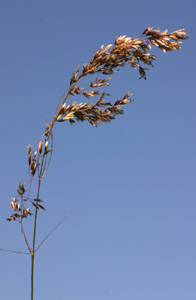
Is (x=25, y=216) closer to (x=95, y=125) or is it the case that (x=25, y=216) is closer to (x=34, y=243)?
(x=34, y=243)

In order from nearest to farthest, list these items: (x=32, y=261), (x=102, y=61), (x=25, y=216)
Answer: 1. (x=32, y=261)
2. (x=25, y=216)
3. (x=102, y=61)

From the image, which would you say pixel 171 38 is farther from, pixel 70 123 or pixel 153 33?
pixel 70 123

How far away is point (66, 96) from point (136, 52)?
2.45 feet

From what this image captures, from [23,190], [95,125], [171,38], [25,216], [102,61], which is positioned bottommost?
[25,216]

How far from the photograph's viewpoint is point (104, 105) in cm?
331

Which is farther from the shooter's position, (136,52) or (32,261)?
(136,52)

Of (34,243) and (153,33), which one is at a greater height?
(153,33)

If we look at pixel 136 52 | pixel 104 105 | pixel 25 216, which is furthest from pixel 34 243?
pixel 136 52

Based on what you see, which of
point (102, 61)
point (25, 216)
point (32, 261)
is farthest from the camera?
point (102, 61)

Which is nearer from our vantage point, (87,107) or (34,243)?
(34,243)

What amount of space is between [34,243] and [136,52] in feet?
6.13

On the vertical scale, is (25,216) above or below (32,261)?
above

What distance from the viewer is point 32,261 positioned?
257 cm

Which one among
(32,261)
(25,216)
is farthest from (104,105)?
(32,261)
